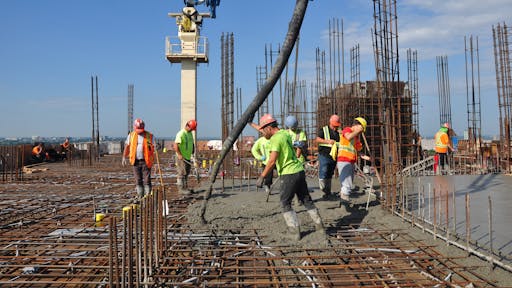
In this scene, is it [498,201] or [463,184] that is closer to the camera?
[498,201]

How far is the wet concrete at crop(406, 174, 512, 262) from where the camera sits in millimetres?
4219

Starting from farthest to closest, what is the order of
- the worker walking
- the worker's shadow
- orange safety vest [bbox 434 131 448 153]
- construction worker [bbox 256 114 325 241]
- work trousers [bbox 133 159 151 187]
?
orange safety vest [bbox 434 131 448 153], the worker walking, work trousers [bbox 133 159 151 187], the worker's shadow, construction worker [bbox 256 114 325 241]

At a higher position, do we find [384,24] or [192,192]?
[384,24]

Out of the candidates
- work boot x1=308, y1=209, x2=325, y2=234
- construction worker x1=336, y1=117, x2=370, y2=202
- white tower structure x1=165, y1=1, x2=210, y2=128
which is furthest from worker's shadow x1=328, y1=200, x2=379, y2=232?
white tower structure x1=165, y1=1, x2=210, y2=128

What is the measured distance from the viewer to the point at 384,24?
5688mm

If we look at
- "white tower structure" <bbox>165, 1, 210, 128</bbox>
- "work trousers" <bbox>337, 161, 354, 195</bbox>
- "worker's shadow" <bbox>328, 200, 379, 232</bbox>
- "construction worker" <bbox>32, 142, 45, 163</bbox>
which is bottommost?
"worker's shadow" <bbox>328, 200, 379, 232</bbox>

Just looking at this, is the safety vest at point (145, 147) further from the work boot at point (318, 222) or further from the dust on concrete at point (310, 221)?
the work boot at point (318, 222)

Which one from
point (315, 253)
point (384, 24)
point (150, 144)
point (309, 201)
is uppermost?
point (384, 24)

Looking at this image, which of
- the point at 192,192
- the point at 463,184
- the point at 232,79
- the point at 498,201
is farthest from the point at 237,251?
the point at 232,79

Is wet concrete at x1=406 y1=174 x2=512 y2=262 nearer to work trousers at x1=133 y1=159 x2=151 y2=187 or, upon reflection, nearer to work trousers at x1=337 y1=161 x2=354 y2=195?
work trousers at x1=337 y1=161 x2=354 y2=195

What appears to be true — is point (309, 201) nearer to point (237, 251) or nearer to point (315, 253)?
point (315, 253)

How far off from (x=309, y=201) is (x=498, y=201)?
3.99 meters

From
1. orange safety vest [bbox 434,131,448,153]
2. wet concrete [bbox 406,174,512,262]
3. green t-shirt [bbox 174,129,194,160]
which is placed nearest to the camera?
wet concrete [bbox 406,174,512,262]

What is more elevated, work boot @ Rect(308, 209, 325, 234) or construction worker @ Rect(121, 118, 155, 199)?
construction worker @ Rect(121, 118, 155, 199)
